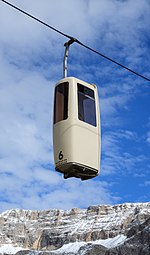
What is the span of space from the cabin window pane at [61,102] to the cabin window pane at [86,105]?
0.27 m

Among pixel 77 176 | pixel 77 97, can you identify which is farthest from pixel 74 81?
pixel 77 176

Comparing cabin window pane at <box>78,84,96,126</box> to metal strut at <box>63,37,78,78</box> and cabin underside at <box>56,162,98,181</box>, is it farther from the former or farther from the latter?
cabin underside at <box>56,162,98,181</box>

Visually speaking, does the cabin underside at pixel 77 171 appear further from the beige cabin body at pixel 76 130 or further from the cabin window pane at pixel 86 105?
the cabin window pane at pixel 86 105

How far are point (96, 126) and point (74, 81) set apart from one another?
0.96 meters

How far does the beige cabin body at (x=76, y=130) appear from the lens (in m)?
9.91

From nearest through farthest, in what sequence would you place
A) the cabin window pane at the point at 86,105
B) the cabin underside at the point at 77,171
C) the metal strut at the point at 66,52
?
the cabin underside at the point at 77,171 → the cabin window pane at the point at 86,105 → the metal strut at the point at 66,52

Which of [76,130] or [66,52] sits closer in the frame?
[76,130]

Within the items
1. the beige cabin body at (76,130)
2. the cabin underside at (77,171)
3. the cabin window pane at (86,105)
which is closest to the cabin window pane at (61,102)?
the beige cabin body at (76,130)

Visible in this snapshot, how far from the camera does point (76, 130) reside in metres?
9.95

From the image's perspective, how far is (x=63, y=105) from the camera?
405 inches

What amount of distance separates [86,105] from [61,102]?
492 mm

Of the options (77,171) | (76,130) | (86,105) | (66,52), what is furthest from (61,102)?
(77,171)

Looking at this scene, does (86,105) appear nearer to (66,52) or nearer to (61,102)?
(61,102)

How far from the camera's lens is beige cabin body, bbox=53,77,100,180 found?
9906 mm
